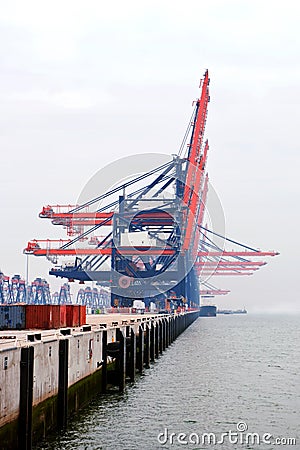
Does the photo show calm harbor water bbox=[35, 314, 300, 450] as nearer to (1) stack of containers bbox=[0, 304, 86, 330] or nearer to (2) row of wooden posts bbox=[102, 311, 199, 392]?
(2) row of wooden posts bbox=[102, 311, 199, 392]

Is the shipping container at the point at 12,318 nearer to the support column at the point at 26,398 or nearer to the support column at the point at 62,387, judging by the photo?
the support column at the point at 62,387

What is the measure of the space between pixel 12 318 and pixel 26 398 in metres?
16.9

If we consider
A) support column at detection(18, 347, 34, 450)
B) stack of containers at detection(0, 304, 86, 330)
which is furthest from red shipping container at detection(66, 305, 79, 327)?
support column at detection(18, 347, 34, 450)

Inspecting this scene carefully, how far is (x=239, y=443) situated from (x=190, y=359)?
27256 millimetres

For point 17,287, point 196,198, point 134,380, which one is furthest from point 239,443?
point 17,287

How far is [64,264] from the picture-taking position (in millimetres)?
95875

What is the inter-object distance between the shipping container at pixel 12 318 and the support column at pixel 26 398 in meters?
16.2

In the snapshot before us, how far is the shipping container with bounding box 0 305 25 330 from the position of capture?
105 feet

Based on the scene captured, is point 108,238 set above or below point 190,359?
above

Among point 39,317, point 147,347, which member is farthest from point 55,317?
point 147,347

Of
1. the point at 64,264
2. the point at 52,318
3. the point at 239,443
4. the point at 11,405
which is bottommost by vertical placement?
the point at 239,443

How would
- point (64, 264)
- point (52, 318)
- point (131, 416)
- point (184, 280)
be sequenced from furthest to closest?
point (184, 280), point (64, 264), point (52, 318), point (131, 416)

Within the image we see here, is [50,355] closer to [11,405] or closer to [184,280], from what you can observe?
[11,405]

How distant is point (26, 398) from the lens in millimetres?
15570
